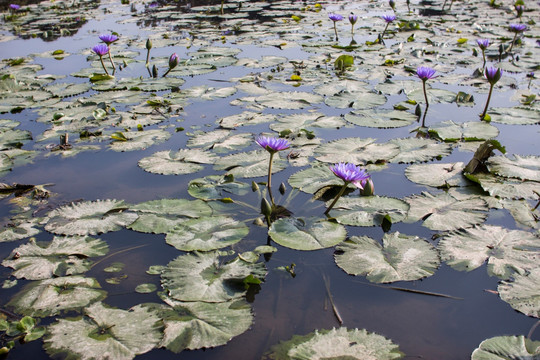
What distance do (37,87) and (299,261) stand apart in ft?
13.2

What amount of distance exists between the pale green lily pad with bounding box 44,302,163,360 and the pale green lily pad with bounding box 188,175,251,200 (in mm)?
899

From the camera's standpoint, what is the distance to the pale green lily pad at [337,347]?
151 cm

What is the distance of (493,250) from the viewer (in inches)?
80.4

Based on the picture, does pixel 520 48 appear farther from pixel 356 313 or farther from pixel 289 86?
pixel 356 313

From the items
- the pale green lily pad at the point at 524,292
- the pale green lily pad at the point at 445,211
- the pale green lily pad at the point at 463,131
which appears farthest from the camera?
the pale green lily pad at the point at 463,131

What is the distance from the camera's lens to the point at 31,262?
2047 mm

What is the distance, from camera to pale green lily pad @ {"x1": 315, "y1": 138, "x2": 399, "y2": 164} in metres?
2.89

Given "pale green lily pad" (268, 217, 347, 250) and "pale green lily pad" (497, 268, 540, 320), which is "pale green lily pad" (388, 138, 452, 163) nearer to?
"pale green lily pad" (268, 217, 347, 250)

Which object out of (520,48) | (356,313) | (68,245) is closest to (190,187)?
(68,245)

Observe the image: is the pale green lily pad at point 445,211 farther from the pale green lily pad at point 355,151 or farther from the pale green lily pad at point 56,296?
the pale green lily pad at point 56,296

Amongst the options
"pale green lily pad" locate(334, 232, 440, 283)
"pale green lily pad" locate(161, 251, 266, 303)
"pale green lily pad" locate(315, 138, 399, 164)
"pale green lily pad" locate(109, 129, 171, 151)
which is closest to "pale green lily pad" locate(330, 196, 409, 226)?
"pale green lily pad" locate(334, 232, 440, 283)

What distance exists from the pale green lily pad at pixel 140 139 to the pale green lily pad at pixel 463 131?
82.3 inches

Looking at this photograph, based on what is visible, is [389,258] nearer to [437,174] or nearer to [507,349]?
[507,349]

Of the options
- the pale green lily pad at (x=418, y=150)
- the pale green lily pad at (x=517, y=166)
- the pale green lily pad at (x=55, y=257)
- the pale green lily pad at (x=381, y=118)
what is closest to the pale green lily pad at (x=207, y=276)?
the pale green lily pad at (x=55, y=257)
